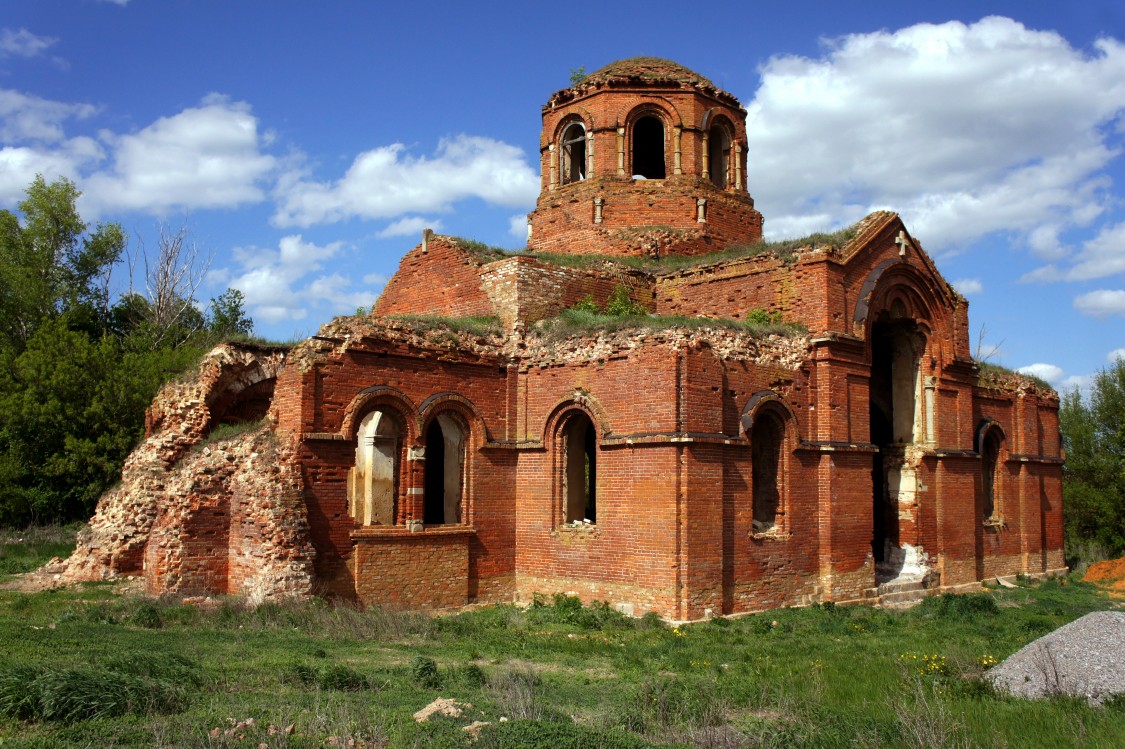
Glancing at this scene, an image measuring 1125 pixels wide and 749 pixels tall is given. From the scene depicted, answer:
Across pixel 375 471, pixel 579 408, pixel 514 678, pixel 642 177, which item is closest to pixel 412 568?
pixel 375 471

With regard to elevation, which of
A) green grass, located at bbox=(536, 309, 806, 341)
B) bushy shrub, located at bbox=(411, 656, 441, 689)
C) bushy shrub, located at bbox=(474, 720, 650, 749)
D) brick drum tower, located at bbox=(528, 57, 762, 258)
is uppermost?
brick drum tower, located at bbox=(528, 57, 762, 258)

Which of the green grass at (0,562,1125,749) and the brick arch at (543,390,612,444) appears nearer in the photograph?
the green grass at (0,562,1125,749)

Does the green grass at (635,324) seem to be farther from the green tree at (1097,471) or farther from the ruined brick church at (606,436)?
the green tree at (1097,471)

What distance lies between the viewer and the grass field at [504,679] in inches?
266

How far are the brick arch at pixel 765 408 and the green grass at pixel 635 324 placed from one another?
1.14m

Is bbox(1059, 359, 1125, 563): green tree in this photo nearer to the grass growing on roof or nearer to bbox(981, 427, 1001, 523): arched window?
bbox(981, 427, 1001, 523): arched window

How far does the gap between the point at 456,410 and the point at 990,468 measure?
44.5 ft

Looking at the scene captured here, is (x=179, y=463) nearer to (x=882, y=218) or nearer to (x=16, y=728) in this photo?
(x=16, y=728)

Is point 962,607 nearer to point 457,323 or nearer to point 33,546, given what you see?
point 457,323

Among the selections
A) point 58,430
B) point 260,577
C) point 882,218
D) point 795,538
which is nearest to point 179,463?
point 260,577

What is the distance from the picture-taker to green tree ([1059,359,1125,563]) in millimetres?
27672

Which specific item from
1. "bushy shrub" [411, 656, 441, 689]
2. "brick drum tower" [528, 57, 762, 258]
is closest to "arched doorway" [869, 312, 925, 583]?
"brick drum tower" [528, 57, 762, 258]

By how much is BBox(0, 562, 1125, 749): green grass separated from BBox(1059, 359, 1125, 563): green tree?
1587 cm

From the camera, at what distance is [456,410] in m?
15.7
